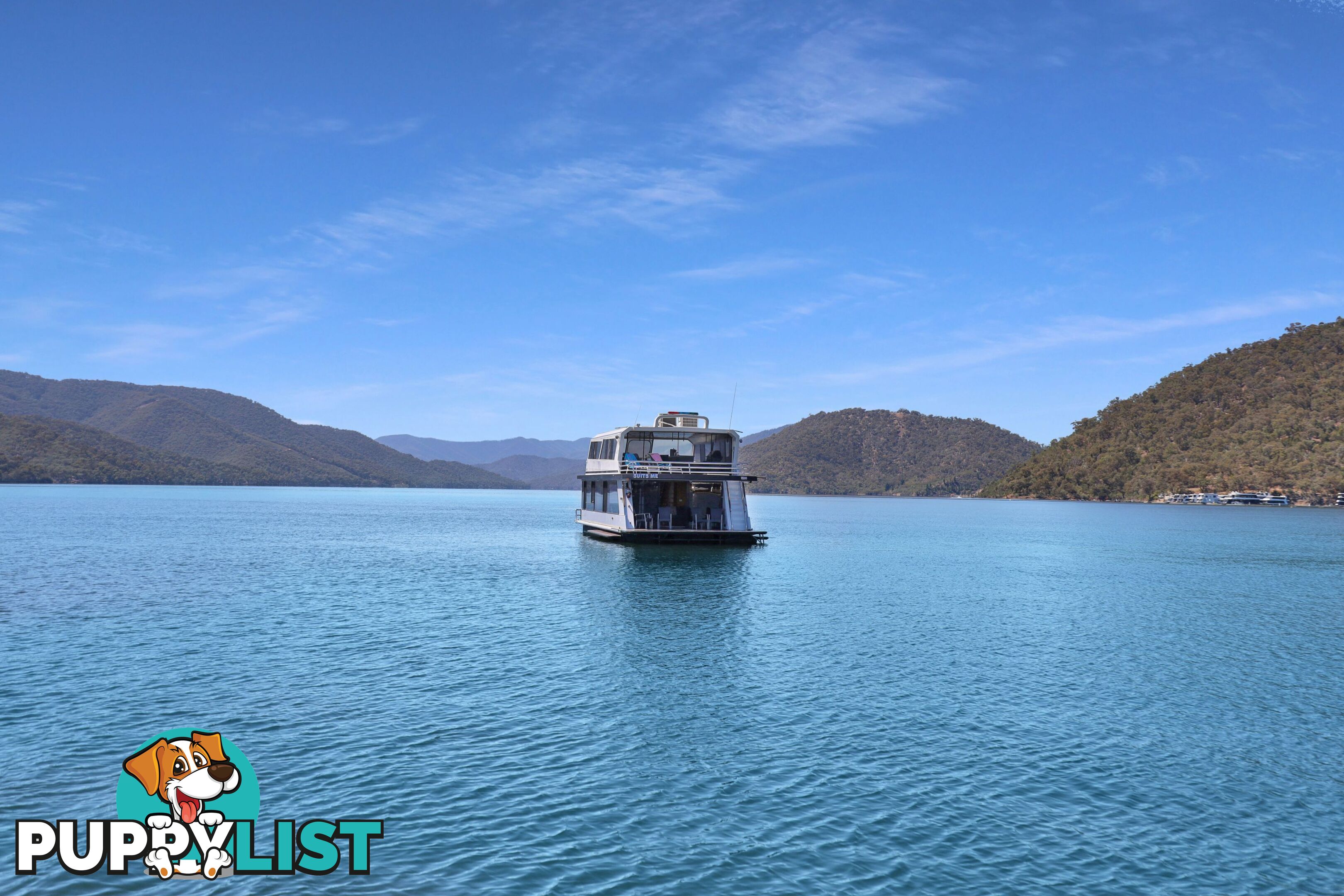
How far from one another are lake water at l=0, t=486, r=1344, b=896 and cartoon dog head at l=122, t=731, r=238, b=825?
1.08 meters

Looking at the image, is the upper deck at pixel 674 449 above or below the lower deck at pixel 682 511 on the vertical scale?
above

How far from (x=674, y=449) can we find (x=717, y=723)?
39.5m

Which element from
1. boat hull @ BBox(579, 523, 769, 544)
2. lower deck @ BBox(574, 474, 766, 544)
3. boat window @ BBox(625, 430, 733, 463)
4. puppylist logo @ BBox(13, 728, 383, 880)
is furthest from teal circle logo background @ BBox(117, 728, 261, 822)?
boat window @ BBox(625, 430, 733, 463)

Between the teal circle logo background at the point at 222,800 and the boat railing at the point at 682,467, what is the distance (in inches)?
1550

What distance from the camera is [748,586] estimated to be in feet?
128

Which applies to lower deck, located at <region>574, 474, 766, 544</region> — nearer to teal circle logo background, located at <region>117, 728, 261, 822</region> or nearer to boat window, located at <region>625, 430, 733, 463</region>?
boat window, located at <region>625, 430, 733, 463</region>

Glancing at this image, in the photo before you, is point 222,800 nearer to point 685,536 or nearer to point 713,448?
point 685,536

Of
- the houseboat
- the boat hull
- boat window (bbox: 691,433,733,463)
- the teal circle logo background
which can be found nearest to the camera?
the teal circle logo background

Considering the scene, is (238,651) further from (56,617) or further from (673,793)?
(673,793)

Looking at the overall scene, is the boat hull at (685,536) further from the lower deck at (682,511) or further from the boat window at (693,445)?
the boat window at (693,445)

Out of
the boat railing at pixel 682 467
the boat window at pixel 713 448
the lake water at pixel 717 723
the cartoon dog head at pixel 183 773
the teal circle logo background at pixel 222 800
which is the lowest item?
the lake water at pixel 717 723

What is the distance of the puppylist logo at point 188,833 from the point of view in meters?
9.14

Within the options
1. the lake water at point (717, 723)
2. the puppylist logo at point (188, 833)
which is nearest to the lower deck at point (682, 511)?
the lake water at point (717, 723)

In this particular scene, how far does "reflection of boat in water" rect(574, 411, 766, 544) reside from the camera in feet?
171
